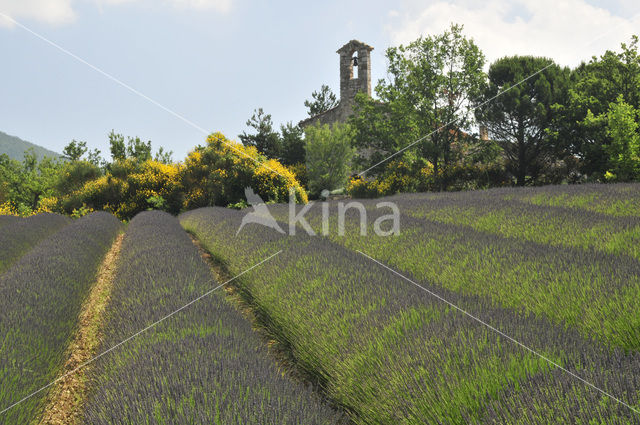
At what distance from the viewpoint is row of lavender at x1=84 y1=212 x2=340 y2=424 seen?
145cm

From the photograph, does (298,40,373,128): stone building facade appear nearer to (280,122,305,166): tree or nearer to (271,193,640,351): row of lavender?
(280,122,305,166): tree

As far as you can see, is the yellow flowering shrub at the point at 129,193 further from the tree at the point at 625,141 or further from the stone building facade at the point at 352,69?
the tree at the point at 625,141

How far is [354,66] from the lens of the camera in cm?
2348

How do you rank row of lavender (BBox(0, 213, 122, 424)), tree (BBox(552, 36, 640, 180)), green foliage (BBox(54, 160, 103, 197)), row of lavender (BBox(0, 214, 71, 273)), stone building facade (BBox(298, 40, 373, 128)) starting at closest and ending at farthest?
row of lavender (BBox(0, 213, 122, 424)), row of lavender (BBox(0, 214, 71, 273)), tree (BBox(552, 36, 640, 180)), green foliage (BBox(54, 160, 103, 197)), stone building facade (BBox(298, 40, 373, 128))

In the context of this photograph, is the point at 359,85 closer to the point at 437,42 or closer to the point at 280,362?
the point at 437,42

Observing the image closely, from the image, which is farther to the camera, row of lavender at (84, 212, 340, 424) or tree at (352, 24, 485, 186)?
tree at (352, 24, 485, 186)

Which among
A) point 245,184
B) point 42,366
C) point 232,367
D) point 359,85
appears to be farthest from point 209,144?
point 232,367

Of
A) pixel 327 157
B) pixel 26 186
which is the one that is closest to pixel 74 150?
pixel 26 186

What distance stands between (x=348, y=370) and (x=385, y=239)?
9.35 ft

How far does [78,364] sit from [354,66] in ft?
77.2

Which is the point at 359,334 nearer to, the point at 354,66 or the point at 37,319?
the point at 37,319

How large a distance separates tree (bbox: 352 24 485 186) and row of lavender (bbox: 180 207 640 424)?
1391cm

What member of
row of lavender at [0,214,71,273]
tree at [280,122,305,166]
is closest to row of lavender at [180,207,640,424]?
row of lavender at [0,214,71,273]

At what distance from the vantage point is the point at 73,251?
18.9 ft
